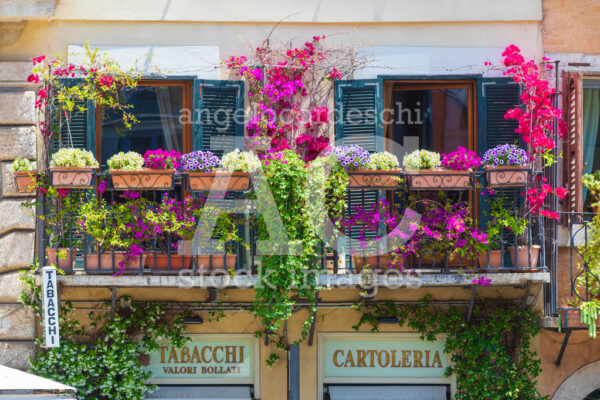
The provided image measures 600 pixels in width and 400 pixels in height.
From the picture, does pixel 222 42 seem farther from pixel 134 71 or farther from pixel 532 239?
pixel 532 239

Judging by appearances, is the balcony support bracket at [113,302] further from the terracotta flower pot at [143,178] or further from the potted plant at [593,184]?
the potted plant at [593,184]

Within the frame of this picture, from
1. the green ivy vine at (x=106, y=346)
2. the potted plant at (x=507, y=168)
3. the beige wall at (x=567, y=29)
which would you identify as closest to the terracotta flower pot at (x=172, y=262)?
the green ivy vine at (x=106, y=346)

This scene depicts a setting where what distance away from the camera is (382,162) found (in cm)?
877

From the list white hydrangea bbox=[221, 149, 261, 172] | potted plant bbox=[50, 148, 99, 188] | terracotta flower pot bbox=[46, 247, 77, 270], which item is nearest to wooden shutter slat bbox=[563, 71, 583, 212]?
white hydrangea bbox=[221, 149, 261, 172]

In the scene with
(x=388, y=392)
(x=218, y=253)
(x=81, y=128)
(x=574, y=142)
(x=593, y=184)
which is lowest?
(x=388, y=392)

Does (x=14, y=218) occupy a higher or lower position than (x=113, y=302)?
higher

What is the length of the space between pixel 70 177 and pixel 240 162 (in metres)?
1.69

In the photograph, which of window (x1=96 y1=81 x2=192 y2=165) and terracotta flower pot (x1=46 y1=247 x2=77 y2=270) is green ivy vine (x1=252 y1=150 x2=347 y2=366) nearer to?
window (x1=96 y1=81 x2=192 y2=165)

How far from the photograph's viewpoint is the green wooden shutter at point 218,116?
9422 mm

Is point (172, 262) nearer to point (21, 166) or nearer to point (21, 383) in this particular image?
point (21, 166)

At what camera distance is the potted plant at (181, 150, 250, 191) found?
8648 millimetres

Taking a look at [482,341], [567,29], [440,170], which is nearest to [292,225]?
[440,170]

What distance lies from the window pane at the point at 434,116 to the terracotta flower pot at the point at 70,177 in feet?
11.3

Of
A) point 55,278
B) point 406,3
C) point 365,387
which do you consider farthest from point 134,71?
point 365,387
